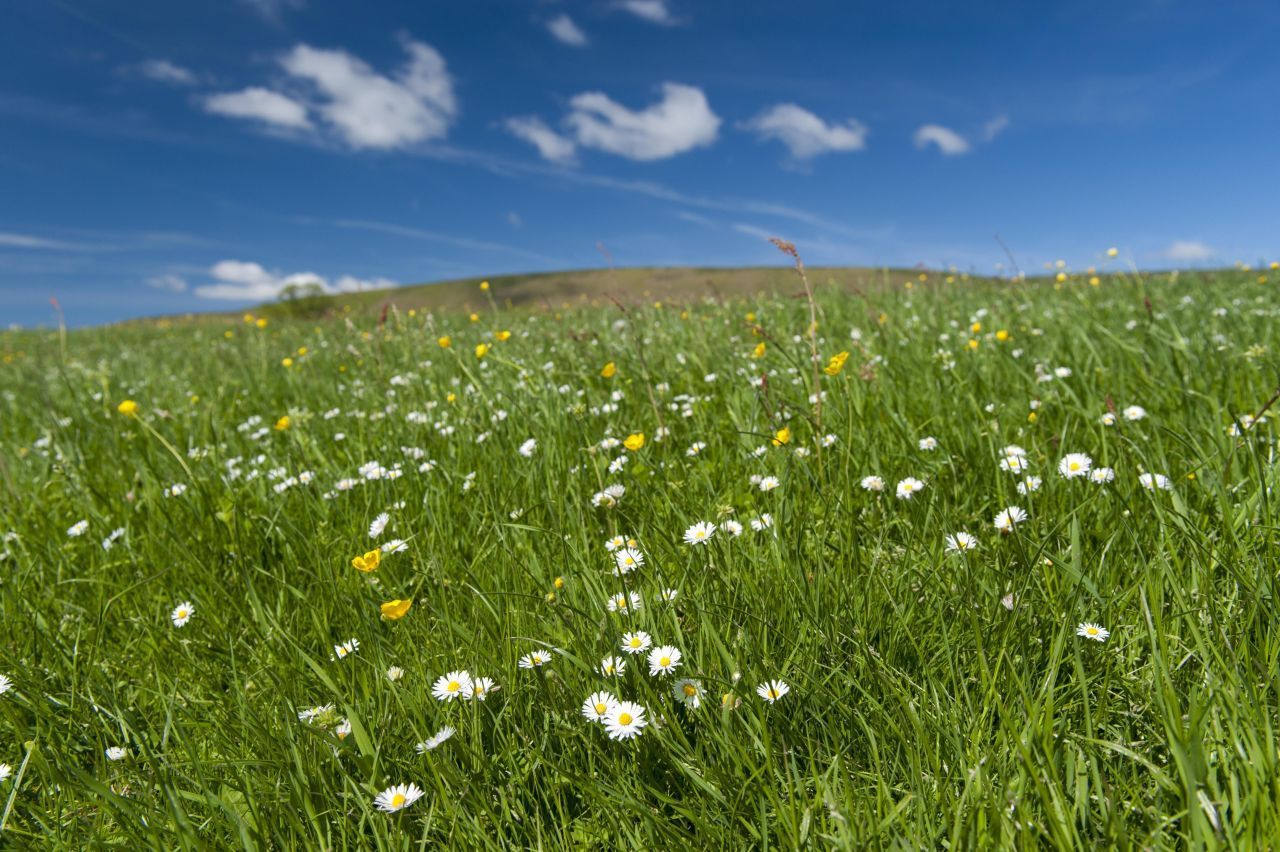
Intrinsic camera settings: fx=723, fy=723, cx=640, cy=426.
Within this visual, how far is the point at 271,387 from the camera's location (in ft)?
19.5

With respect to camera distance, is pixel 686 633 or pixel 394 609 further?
pixel 686 633

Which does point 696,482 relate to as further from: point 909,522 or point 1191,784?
point 1191,784

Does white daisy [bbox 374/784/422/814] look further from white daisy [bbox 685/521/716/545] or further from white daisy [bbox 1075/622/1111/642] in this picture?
white daisy [bbox 1075/622/1111/642]

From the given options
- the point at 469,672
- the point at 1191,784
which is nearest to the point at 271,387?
the point at 469,672

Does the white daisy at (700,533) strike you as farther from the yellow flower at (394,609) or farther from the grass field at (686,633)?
the yellow flower at (394,609)

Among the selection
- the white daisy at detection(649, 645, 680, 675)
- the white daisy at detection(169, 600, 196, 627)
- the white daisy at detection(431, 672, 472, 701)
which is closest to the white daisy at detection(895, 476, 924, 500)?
the white daisy at detection(649, 645, 680, 675)

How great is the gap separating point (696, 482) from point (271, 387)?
456 centimetres

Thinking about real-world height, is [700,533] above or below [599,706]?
above

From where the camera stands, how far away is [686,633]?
1.85 meters

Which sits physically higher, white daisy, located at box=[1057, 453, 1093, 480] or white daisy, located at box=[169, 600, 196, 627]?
white daisy, located at box=[1057, 453, 1093, 480]

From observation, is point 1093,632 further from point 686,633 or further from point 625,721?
point 625,721

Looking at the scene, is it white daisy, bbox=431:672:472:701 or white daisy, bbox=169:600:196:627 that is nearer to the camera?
white daisy, bbox=431:672:472:701

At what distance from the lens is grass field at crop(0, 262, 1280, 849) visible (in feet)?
4.64

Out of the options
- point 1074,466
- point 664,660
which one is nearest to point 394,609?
point 664,660
